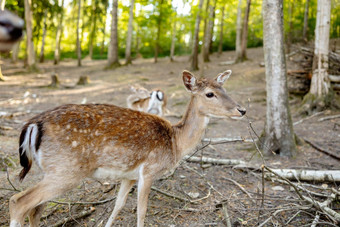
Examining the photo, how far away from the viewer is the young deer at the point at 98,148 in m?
3.37

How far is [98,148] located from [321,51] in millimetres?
7508

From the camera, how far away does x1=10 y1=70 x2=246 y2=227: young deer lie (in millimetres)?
3367

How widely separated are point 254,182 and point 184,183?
1.26m

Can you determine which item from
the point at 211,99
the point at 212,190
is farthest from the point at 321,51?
the point at 212,190

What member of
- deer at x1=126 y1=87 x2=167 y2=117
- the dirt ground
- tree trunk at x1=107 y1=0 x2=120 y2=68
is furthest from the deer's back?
tree trunk at x1=107 y1=0 x2=120 y2=68

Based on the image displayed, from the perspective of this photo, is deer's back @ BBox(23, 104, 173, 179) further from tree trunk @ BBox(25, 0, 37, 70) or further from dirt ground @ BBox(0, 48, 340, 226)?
tree trunk @ BBox(25, 0, 37, 70)

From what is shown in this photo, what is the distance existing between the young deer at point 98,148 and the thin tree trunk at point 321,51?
220 inches

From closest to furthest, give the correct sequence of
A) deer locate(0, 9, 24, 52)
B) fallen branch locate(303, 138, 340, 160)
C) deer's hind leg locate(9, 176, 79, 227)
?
deer locate(0, 9, 24, 52)
deer's hind leg locate(9, 176, 79, 227)
fallen branch locate(303, 138, 340, 160)

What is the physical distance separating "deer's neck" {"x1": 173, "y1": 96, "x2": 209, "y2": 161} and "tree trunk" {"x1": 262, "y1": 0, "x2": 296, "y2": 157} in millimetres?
2530

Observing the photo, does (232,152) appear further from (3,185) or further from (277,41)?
(3,185)

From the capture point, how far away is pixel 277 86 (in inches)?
252

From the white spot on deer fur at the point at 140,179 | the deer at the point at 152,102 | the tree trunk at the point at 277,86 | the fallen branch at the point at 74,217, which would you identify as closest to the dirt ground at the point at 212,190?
the fallen branch at the point at 74,217

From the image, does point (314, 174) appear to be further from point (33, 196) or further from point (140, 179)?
point (33, 196)

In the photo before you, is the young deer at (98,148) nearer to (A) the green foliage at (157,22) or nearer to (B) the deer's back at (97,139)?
(B) the deer's back at (97,139)
